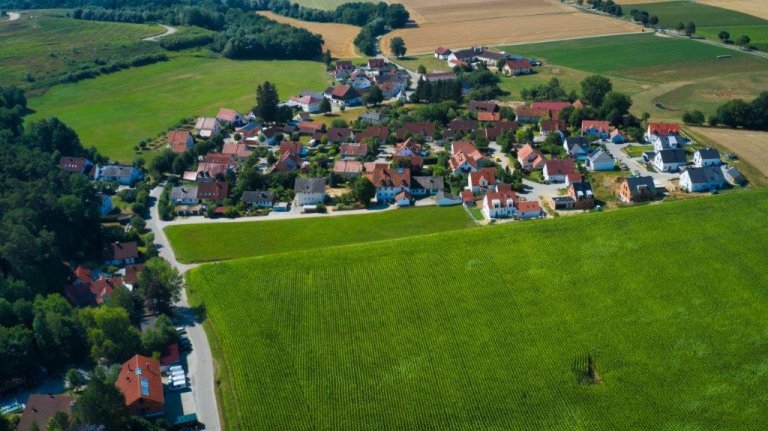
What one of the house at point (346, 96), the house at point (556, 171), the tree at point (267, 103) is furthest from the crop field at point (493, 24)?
the house at point (556, 171)

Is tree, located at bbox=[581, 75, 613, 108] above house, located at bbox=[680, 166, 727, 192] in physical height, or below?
above

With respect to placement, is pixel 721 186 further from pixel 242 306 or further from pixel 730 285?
pixel 242 306

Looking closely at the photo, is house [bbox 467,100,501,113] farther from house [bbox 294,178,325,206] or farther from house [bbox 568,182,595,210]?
house [bbox 294,178,325,206]

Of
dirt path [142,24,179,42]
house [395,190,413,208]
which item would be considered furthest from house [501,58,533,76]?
dirt path [142,24,179,42]

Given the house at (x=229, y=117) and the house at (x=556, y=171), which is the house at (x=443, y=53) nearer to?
the house at (x=229, y=117)

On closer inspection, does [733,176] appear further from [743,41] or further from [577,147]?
[743,41]

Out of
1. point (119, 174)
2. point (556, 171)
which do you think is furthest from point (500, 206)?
point (119, 174)
